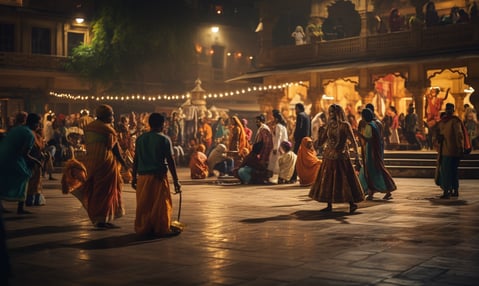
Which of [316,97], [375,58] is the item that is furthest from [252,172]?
[316,97]

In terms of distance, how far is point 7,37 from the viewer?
35812 mm

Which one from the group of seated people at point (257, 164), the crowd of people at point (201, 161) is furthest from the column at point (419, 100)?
the group of seated people at point (257, 164)

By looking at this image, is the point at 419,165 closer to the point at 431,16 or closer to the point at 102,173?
the point at 431,16

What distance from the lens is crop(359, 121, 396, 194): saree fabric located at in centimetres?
1205

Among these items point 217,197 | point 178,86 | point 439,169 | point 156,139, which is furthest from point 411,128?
point 178,86

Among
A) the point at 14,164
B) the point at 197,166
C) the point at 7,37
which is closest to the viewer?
the point at 14,164

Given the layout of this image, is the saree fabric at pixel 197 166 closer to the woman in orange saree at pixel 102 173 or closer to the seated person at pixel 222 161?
the seated person at pixel 222 161

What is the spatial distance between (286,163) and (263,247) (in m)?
9.08

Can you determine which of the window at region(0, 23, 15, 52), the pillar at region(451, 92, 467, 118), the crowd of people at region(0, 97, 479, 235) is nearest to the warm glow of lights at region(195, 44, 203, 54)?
the window at region(0, 23, 15, 52)

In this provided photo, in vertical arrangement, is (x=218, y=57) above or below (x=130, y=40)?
above

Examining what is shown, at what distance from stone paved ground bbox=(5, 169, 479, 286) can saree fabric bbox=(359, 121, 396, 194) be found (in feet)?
1.44

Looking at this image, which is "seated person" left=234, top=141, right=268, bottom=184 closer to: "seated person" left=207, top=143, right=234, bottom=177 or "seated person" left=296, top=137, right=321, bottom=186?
"seated person" left=296, top=137, right=321, bottom=186

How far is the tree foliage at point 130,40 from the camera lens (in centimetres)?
3531

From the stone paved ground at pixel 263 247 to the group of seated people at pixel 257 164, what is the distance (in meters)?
3.67
